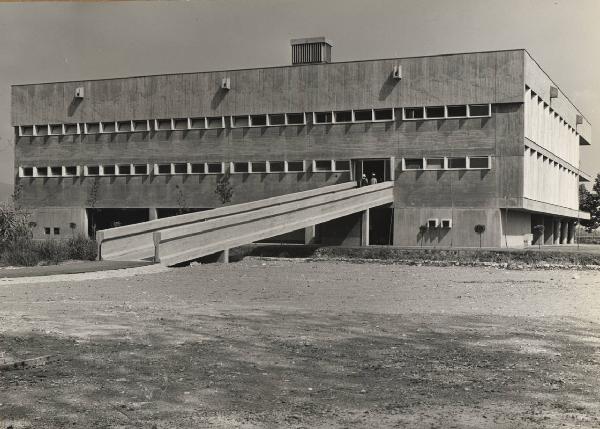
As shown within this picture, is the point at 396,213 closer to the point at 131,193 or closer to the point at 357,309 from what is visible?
the point at 131,193

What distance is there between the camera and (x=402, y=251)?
31.5 meters

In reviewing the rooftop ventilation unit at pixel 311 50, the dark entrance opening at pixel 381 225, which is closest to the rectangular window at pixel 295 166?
the dark entrance opening at pixel 381 225

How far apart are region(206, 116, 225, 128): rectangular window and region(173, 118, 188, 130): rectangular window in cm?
164

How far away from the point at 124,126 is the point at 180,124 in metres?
4.28

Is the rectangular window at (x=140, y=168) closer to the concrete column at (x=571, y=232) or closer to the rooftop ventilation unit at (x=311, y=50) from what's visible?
the rooftop ventilation unit at (x=311, y=50)

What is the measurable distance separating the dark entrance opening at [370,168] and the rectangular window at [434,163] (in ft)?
8.60

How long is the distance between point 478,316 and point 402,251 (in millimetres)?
20085

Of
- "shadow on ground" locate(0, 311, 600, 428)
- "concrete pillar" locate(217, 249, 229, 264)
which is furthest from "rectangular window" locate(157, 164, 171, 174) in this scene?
"shadow on ground" locate(0, 311, 600, 428)

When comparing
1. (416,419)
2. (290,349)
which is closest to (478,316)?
(290,349)

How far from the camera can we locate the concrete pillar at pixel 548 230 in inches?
1963

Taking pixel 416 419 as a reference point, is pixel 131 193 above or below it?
above

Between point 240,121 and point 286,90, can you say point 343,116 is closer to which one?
point 286,90

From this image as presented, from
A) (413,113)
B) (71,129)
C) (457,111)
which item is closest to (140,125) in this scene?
(71,129)

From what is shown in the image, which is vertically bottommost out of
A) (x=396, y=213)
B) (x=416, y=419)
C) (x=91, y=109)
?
(x=416, y=419)
